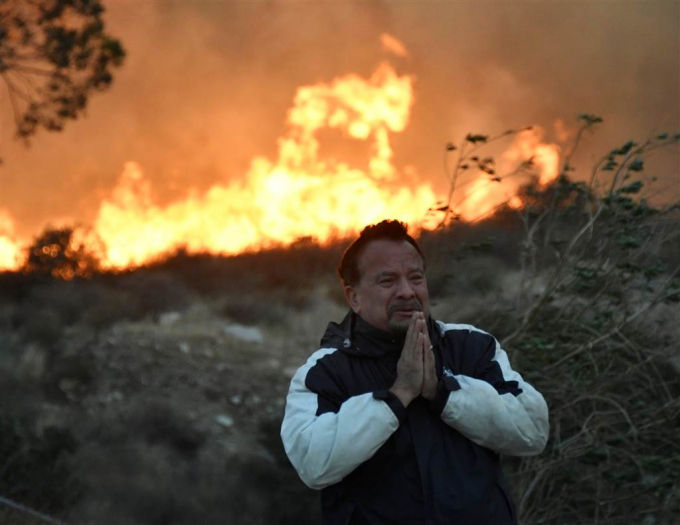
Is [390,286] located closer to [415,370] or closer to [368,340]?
[368,340]

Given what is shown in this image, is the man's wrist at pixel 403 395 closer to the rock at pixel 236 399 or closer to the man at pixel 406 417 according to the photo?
the man at pixel 406 417

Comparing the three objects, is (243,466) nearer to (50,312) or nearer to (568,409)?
(568,409)

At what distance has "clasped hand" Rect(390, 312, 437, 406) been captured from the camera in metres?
2.40

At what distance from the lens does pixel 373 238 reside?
276cm

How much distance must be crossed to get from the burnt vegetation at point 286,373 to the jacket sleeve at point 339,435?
3.50 metres

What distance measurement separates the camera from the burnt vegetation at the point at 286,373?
5797 millimetres

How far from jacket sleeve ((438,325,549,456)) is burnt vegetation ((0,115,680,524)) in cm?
314

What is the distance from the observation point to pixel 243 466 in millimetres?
8961

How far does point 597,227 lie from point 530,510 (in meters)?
2.06

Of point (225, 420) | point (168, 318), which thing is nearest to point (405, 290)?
point (225, 420)

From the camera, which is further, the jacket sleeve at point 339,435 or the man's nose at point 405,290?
the man's nose at point 405,290

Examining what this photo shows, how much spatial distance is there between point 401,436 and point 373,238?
664 millimetres

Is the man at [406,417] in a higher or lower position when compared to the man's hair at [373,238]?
lower

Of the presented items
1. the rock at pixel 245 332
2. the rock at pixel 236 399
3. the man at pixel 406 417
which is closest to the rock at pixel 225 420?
the rock at pixel 236 399
